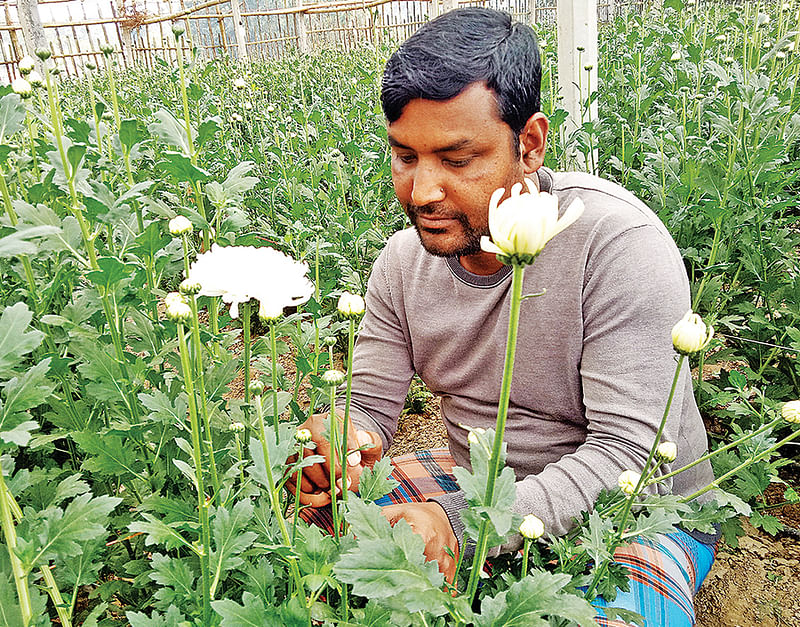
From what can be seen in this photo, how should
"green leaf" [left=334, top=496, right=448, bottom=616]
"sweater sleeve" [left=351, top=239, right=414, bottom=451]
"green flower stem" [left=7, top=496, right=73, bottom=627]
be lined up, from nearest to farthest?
1. "green leaf" [left=334, top=496, right=448, bottom=616]
2. "green flower stem" [left=7, top=496, right=73, bottom=627]
3. "sweater sleeve" [left=351, top=239, right=414, bottom=451]

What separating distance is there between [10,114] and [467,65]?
74 cm

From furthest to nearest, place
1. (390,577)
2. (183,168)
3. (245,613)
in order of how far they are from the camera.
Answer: (183,168) < (245,613) < (390,577)

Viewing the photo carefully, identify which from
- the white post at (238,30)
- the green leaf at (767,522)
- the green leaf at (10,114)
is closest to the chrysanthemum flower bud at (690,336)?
the green leaf at (10,114)

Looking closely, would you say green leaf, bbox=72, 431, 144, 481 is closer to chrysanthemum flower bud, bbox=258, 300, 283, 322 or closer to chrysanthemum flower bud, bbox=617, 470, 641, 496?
chrysanthemum flower bud, bbox=258, 300, 283, 322

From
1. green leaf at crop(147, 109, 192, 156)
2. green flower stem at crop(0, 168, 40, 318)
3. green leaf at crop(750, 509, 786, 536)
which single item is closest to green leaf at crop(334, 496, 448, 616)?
green leaf at crop(147, 109, 192, 156)

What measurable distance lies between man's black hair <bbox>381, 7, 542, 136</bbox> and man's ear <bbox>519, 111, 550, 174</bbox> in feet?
0.06

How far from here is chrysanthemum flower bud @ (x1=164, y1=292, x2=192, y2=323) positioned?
74cm

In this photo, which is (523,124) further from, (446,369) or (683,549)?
(683,549)

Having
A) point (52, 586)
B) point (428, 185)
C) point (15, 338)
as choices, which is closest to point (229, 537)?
point (52, 586)

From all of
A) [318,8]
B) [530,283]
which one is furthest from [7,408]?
[318,8]

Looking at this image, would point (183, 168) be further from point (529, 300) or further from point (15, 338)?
point (529, 300)

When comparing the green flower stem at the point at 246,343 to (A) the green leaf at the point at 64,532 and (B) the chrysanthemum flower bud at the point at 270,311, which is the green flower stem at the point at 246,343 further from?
(A) the green leaf at the point at 64,532

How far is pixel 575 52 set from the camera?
2.77 metres

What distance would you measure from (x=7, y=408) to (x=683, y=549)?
4.24ft
